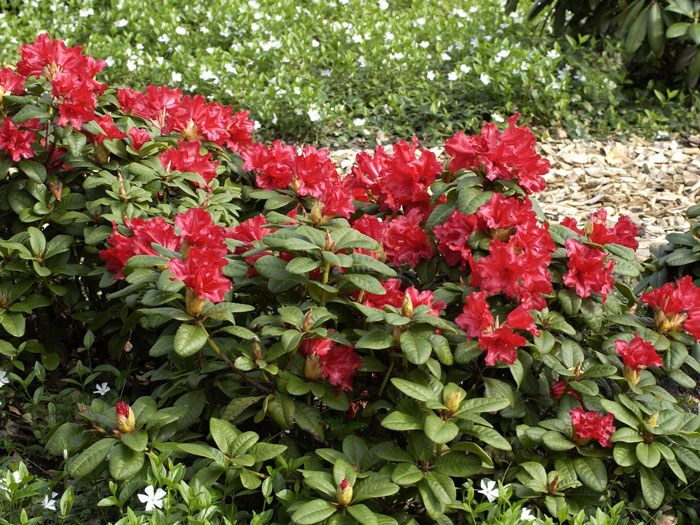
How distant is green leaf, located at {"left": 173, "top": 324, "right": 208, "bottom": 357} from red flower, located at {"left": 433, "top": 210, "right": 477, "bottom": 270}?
Result: 682mm

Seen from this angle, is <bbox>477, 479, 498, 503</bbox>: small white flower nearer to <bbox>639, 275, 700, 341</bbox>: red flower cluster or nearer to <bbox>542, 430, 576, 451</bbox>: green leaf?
<bbox>542, 430, 576, 451</bbox>: green leaf

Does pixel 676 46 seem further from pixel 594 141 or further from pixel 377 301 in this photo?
pixel 377 301

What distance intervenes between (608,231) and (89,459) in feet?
5.09

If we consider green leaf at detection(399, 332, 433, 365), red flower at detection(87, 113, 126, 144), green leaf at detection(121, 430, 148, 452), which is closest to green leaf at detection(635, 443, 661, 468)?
green leaf at detection(399, 332, 433, 365)

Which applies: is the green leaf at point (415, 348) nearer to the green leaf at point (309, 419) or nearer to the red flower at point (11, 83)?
the green leaf at point (309, 419)

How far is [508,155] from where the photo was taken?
6.44 feet

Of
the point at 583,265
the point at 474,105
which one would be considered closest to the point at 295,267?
the point at 583,265

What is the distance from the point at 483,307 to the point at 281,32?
182 inches

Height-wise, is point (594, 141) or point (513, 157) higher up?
point (513, 157)

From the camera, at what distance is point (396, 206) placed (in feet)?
7.34

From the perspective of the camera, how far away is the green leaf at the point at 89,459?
5.68ft

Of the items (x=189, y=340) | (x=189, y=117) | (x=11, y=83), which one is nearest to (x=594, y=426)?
(x=189, y=340)

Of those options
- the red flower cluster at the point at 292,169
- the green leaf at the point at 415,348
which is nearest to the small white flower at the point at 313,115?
the red flower cluster at the point at 292,169

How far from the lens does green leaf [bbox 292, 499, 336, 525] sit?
5.31ft
